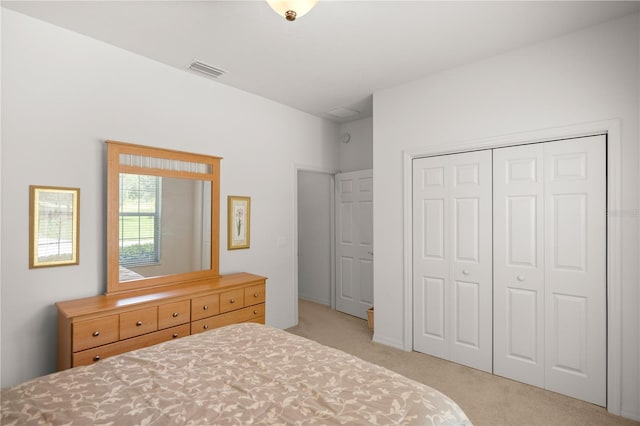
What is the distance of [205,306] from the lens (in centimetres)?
283

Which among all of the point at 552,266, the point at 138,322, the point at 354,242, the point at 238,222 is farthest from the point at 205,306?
the point at 552,266

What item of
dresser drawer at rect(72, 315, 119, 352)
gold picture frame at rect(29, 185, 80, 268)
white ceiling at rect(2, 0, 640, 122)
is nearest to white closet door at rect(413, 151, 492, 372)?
white ceiling at rect(2, 0, 640, 122)

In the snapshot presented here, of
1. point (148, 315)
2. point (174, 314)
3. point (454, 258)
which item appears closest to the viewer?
point (148, 315)

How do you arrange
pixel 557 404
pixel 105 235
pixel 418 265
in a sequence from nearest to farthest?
pixel 557 404 → pixel 105 235 → pixel 418 265

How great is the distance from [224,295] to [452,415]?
220cm

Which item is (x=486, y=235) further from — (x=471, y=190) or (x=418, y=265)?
(x=418, y=265)

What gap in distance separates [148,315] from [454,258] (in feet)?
8.97

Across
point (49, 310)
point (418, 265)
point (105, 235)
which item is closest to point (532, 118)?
point (418, 265)

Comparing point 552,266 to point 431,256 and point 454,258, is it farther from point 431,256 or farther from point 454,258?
point 431,256

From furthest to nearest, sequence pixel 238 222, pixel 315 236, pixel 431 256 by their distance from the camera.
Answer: pixel 315 236 → pixel 238 222 → pixel 431 256

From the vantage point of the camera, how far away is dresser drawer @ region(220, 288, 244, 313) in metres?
2.96

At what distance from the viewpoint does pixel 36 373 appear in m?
2.29

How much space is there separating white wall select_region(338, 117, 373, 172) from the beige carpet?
2.35m

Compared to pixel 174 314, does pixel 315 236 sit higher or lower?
higher
